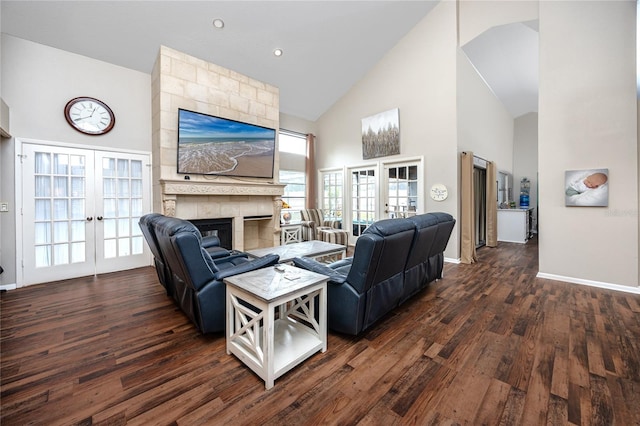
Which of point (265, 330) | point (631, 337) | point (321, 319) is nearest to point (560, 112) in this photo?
point (631, 337)

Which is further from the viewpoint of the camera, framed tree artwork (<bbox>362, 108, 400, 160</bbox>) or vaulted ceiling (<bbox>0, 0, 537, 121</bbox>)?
framed tree artwork (<bbox>362, 108, 400, 160</bbox>)

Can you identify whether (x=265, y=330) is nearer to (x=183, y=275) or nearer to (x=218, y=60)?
(x=183, y=275)

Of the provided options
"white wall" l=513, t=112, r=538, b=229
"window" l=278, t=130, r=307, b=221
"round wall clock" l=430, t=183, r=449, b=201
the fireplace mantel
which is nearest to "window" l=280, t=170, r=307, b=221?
"window" l=278, t=130, r=307, b=221

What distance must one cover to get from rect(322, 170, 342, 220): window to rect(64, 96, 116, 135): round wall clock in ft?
14.8

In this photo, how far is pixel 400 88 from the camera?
542 centimetres

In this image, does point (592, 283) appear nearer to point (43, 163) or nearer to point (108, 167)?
point (108, 167)

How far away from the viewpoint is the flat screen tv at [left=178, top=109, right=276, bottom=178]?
4.18m

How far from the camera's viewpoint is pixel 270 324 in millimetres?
1610

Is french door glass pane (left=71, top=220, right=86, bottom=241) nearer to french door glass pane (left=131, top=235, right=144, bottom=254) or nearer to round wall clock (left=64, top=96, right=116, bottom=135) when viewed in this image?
french door glass pane (left=131, top=235, right=144, bottom=254)

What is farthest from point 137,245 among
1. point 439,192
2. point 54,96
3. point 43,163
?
point 439,192

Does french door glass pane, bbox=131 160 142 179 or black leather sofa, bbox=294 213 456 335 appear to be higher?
french door glass pane, bbox=131 160 142 179

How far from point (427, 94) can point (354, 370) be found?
492cm

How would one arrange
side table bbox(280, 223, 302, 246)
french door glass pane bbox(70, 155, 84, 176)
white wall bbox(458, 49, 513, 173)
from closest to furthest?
1. french door glass pane bbox(70, 155, 84, 176)
2. white wall bbox(458, 49, 513, 173)
3. side table bbox(280, 223, 302, 246)

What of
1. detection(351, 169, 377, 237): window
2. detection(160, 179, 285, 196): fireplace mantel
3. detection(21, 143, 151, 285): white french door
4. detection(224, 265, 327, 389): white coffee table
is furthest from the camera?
detection(351, 169, 377, 237): window
